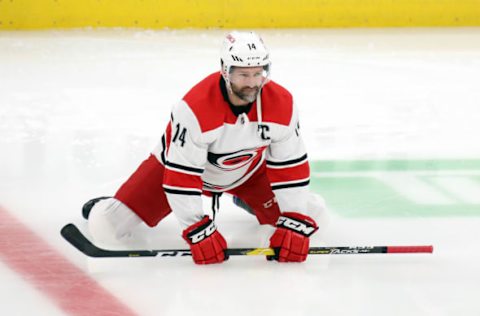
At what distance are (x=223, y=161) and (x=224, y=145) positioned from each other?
0.26ft

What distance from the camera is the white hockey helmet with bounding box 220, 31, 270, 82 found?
2189 mm

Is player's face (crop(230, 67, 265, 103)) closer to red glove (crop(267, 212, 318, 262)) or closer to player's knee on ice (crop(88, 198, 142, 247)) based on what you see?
red glove (crop(267, 212, 318, 262))

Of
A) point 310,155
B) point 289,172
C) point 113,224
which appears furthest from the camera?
point 310,155

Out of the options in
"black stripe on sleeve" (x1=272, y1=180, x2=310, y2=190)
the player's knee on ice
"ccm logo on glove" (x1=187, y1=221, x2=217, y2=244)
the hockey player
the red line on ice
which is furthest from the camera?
the player's knee on ice

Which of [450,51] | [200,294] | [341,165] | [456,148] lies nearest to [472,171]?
[456,148]

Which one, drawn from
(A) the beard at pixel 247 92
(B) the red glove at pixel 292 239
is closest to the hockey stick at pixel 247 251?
(B) the red glove at pixel 292 239

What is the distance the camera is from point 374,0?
19.5ft

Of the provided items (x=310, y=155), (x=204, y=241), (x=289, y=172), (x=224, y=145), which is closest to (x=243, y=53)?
(x=224, y=145)

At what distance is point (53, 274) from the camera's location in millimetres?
2338

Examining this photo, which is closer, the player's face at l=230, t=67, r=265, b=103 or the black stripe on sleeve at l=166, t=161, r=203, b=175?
the player's face at l=230, t=67, r=265, b=103

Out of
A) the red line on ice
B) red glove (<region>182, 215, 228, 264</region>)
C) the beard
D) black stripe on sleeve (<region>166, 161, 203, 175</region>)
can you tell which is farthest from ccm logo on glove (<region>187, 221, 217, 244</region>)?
the beard

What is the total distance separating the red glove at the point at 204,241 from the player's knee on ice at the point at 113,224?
301 mm

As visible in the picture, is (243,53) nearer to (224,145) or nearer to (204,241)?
Answer: (224,145)

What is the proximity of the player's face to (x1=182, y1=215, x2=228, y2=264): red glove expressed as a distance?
40 cm
